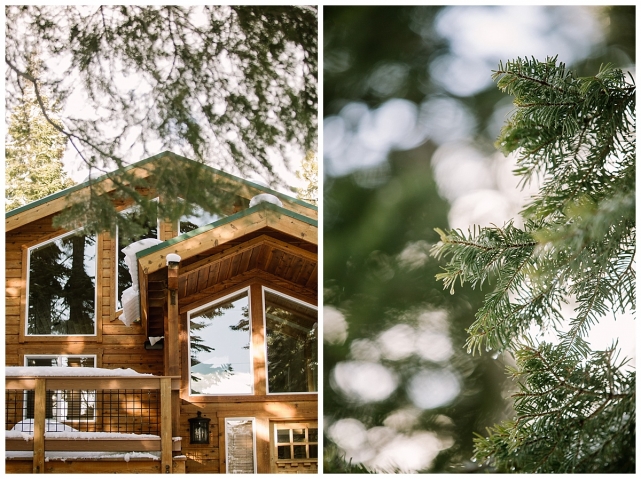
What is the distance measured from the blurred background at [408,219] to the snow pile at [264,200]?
350 mm

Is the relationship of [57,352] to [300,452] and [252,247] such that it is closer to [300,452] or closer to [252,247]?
[252,247]

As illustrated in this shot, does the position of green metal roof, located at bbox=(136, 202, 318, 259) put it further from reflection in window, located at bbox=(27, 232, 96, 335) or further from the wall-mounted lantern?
the wall-mounted lantern

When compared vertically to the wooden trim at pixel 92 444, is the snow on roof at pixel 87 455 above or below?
below

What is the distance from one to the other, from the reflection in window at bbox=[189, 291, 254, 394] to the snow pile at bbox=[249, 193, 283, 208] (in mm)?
729

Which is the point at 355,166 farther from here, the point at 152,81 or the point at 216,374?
the point at 216,374

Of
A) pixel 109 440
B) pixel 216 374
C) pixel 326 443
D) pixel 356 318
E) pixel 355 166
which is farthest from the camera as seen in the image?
pixel 216 374

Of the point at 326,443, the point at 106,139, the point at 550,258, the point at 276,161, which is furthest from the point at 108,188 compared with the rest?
the point at 550,258

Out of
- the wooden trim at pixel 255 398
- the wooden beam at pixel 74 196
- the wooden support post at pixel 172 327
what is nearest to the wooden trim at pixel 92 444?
the wooden trim at pixel 255 398

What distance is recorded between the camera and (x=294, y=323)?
3.04m

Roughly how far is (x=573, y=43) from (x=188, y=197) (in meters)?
1.44

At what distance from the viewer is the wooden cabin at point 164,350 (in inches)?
108

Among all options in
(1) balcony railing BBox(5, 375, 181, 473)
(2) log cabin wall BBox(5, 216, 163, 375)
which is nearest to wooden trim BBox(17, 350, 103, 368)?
(2) log cabin wall BBox(5, 216, 163, 375)

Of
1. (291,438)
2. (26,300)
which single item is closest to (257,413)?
(291,438)

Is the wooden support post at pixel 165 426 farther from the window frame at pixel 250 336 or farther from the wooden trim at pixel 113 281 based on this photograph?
the wooden trim at pixel 113 281
